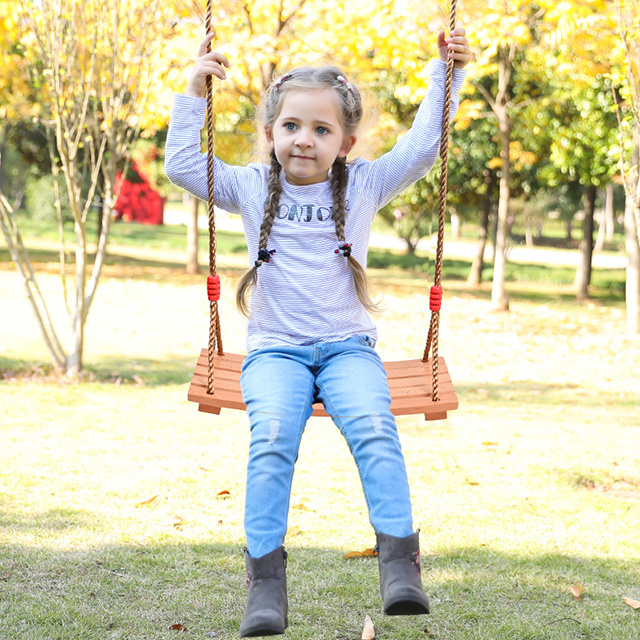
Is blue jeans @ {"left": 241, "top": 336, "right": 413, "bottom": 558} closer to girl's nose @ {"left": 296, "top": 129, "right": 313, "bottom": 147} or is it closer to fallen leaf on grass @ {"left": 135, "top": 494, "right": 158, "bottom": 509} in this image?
girl's nose @ {"left": 296, "top": 129, "right": 313, "bottom": 147}

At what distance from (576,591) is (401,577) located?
4.67ft

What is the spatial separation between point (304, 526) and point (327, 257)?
5.69 feet

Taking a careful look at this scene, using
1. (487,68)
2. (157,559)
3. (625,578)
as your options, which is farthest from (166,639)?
(487,68)

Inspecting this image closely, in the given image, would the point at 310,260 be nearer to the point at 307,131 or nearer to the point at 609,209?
the point at 307,131

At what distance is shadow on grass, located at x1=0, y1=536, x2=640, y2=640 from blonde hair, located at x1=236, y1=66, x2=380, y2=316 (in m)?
1.13

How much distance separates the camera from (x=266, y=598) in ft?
7.34

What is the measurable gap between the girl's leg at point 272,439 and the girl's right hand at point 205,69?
93cm

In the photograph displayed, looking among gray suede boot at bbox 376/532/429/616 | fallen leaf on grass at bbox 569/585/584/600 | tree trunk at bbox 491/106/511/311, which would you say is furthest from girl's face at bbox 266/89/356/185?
tree trunk at bbox 491/106/511/311

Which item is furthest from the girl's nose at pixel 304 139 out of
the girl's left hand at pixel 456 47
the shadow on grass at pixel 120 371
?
the shadow on grass at pixel 120 371

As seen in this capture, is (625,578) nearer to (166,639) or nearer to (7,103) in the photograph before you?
(166,639)

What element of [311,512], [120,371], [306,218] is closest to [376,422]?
[306,218]

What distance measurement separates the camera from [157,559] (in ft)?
11.7

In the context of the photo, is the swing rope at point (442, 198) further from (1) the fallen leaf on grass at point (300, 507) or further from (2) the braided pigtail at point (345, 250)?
(1) the fallen leaf on grass at point (300, 507)

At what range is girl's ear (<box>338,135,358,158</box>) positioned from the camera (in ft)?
9.47
